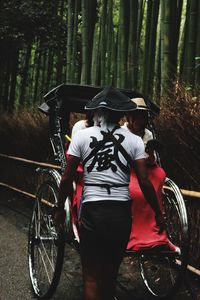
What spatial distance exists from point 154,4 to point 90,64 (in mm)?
1445

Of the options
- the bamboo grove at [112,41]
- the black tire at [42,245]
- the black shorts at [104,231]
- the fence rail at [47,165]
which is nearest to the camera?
the black shorts at [104,231]

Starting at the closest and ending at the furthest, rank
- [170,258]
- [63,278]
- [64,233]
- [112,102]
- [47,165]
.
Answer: [112,102]
[64,233]
[170,258]
[63,278]
[47,165]

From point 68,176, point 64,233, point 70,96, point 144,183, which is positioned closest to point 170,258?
point 64,233

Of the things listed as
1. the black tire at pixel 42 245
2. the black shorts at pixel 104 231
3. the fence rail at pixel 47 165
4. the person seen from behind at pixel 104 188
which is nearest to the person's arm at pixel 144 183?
the person seen from behind at pixel 104 188

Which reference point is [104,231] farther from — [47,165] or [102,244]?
[47,165]

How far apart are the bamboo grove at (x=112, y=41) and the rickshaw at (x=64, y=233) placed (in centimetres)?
110

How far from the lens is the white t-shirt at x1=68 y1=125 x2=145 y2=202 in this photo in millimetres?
2691

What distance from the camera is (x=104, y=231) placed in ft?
8.64

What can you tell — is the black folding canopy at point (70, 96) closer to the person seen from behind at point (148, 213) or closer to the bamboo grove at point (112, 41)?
the person seen from behind at point (148, 213)

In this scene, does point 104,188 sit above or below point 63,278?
above

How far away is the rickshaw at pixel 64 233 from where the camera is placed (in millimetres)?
3473

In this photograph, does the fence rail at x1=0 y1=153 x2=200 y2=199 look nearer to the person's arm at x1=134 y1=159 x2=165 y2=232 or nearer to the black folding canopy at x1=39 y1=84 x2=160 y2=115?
the black folding canopy at x1=39 y1=84 x2=160 y2=115

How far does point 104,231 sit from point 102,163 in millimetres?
359

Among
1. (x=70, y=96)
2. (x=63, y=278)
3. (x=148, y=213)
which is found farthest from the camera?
(x=70, y=96)
